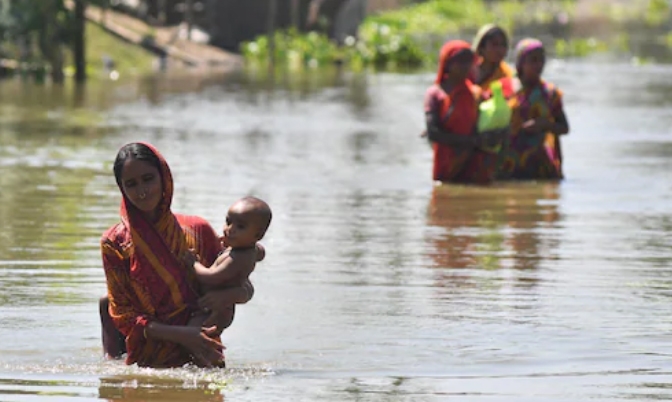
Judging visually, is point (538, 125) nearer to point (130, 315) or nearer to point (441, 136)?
point (441, 136)

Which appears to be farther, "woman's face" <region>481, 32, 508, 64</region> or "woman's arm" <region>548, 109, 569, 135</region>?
"woman's arm" <region>548, 109, 569, 135</region>

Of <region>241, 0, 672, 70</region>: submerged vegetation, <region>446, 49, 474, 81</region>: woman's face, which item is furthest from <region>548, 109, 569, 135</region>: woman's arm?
<region>241, 0, 672, 70</region>: submerged vegetation

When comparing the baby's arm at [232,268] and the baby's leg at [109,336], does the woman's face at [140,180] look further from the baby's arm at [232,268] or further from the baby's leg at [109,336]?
the baby's leg at [109,336]

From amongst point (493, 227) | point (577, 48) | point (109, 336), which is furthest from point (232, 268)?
A: point (577, 48)

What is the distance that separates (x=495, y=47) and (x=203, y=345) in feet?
21.9

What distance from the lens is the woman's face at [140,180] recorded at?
21.0 feet

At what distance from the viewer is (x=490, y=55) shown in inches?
508

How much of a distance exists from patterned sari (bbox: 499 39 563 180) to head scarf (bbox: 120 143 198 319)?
278 inches

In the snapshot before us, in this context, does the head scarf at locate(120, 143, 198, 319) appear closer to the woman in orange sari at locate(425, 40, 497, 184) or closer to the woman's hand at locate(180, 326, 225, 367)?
the woman's hand at locate(180, 326, 225, 367)

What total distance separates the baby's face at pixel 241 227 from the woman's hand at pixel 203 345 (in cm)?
34

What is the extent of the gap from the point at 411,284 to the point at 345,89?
18612mm

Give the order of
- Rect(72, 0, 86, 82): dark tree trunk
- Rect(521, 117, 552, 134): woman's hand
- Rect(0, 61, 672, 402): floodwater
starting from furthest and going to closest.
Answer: Rect(72, 0, 86, 82): dark tree trunk
Rect(521, 117, 552, 134): woman's hand
Rect(0, 61, 672, 402): floodwater

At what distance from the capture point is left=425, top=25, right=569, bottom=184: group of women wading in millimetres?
12852

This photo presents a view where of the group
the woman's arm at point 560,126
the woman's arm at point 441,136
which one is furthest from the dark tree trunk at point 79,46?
the woman's arm at point 441,136
